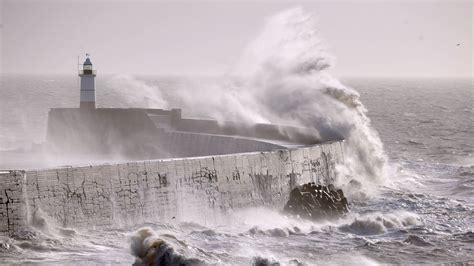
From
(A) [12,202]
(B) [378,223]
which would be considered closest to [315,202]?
(B) [378,223]

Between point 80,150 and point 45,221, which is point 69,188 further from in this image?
point 80,150

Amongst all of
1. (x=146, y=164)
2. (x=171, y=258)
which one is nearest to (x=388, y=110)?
(x=146, y=164)

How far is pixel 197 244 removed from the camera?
12500 mm

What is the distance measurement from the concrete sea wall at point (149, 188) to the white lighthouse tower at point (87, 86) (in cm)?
929

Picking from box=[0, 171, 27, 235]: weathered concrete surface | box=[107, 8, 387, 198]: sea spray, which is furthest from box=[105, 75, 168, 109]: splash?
box=[0, 171, 27, 235]: weathered concrete surface

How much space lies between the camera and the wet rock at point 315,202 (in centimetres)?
1578

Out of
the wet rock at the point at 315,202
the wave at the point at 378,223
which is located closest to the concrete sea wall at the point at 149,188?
the wet rock at the point at 315,202

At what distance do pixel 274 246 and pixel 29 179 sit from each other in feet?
14.1

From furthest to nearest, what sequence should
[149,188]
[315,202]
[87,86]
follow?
[87,86]
[315,202]
[149,188]

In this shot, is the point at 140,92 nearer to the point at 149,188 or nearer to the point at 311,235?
the point at 149,188

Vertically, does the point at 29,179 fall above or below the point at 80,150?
below

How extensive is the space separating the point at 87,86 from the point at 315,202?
10.7 metres

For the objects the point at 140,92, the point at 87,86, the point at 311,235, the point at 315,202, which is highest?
the point at 140,92

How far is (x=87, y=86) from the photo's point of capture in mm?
24109
